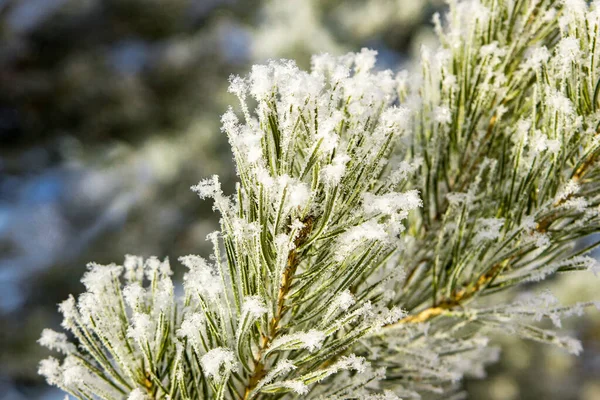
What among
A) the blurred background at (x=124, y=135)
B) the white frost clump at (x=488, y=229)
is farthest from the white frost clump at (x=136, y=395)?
the blurred background at (x=124, y=135)

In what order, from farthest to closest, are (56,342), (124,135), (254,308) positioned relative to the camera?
(124,135) → (56,342) → (254,308)

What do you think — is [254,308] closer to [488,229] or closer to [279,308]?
[279,308]

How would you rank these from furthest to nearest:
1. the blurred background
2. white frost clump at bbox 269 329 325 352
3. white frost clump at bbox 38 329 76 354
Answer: the blurred background
white frost clump at bbox 38 329 76 354
white frost clump at bbox 269 329 325 352

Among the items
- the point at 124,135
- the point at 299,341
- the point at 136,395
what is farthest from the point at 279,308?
the point at 124,135

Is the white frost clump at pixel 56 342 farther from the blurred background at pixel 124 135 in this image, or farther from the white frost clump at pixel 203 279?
the blurred background at pixel 124 135

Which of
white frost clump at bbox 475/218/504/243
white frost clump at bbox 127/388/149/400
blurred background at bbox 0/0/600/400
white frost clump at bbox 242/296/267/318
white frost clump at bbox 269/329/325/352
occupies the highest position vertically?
blurred background at bbox 0/0/600/400

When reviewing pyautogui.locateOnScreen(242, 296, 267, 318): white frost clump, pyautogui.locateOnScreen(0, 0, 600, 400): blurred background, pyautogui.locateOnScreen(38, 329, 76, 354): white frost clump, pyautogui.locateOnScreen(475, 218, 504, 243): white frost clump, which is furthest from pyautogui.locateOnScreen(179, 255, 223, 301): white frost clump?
pyautogui.locateOnScreen(0, 0, 600, 400): blurred background

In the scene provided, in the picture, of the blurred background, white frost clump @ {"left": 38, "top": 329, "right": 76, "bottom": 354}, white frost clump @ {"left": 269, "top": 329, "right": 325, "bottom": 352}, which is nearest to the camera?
white frost clump @ {"left": 269, "top": 329, "right": 325, "bottom": 352}

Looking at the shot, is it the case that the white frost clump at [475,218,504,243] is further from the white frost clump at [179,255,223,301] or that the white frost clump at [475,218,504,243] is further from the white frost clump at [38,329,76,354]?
the white frost clump at [38,329,76,354]

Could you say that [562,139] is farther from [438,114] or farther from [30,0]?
[30,0]
